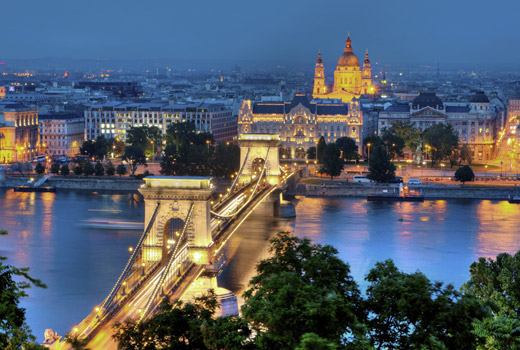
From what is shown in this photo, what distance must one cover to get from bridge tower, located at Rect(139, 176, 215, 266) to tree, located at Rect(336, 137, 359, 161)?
2243cm

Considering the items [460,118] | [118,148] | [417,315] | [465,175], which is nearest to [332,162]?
[465,175]

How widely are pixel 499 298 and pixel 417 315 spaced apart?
1.11 metres

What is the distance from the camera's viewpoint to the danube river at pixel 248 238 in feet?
51.7

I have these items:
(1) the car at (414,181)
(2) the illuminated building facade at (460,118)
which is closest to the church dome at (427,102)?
(2) the illuminated building facade at (460,118)

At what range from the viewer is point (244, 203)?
68.5 ft

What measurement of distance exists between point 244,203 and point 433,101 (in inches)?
939

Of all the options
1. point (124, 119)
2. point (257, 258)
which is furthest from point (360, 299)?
point (124, 119)

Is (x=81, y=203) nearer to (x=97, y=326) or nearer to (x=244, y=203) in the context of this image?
(x=244, y=203)

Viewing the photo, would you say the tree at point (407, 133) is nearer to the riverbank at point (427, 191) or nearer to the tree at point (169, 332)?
the riverbank at point (427, 191)

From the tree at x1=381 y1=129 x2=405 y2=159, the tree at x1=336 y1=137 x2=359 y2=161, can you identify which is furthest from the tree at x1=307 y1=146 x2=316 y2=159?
the tree at x1=381 y1=129 x2=405 y2=159

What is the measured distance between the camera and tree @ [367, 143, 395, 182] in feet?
99.8

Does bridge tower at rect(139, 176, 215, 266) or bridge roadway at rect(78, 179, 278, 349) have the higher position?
bridge tower at rect(139, 176, 215, 266)

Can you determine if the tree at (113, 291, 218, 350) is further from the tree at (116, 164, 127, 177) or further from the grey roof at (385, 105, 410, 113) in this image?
the grey roof at (385, 105, 410, 113)

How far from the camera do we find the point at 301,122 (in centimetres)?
4031
